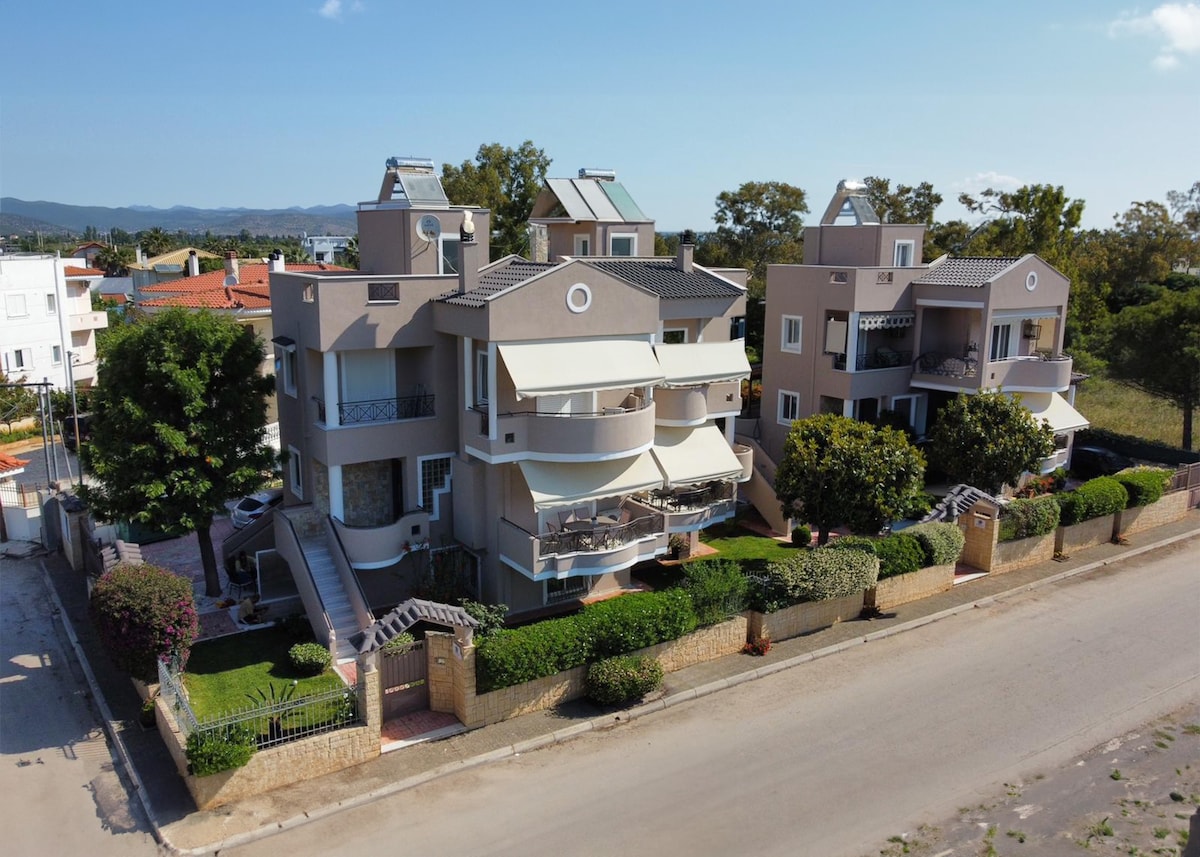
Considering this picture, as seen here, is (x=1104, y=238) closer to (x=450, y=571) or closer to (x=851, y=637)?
(x=851, y=637)

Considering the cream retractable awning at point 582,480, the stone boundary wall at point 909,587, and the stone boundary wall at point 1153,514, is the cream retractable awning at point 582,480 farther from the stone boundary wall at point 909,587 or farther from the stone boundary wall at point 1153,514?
the stone boundary wall at point 1153,514

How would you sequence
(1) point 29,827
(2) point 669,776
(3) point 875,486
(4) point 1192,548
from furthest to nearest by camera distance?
(4) point 1192,548 → (3) point 875,486 → (2) point 669,776 → (1) point 29,827

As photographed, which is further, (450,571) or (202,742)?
(450,571)

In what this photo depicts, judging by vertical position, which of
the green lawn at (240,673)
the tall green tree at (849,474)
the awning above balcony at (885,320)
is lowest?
the green lawn at (240,673)

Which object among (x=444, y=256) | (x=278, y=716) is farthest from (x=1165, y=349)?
(x=278, y=716)

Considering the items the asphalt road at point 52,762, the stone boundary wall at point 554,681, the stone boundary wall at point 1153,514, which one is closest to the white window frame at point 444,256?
the stone boundary wall at point 554,681

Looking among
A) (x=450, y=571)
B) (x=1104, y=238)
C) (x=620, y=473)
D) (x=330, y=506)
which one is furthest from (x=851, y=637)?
(x=1104, y=238)

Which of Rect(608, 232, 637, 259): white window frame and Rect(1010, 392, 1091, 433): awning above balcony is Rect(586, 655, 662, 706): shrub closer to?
Rect(608, 232, 637, 259): white window frame
